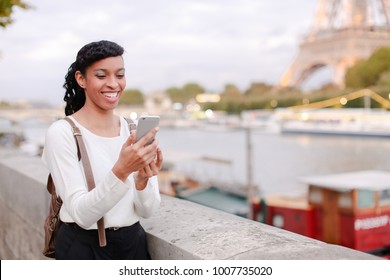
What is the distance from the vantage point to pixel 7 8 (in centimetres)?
264

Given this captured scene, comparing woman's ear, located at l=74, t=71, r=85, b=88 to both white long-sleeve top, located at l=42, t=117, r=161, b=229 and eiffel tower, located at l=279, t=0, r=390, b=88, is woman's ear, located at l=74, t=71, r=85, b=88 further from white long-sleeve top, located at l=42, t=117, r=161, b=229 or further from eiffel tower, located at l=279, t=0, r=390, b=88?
eiffel tower, located at l=279, t=0, r=390, b=88

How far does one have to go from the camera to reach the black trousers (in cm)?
123

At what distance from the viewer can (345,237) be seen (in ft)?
20.7

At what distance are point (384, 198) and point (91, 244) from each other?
591cm

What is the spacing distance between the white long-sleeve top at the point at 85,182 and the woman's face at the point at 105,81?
69 millimetres

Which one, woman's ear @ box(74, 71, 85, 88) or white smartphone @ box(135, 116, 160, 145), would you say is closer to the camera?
white smartphone @ box(135, 116, 160, 145)

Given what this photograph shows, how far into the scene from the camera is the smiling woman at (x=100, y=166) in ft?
3.67

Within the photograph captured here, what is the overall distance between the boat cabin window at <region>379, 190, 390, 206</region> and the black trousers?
5714mm

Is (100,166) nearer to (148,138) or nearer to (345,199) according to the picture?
(148,138)

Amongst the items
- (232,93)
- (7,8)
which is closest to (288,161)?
(7,8)

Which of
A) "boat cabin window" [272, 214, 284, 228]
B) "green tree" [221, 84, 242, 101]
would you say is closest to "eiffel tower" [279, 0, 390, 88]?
"green tree" [221, 84, 242, 101]

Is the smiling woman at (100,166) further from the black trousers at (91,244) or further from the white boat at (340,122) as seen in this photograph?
the white boat at (340,122)

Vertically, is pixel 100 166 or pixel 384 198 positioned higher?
pixel 100 166

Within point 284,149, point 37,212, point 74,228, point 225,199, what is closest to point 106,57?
point 74,228
